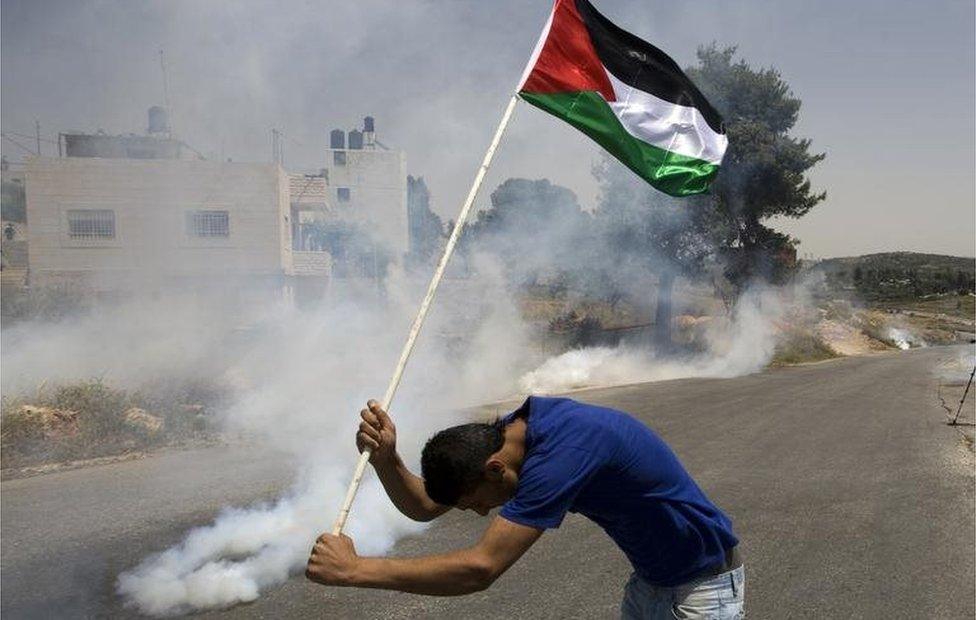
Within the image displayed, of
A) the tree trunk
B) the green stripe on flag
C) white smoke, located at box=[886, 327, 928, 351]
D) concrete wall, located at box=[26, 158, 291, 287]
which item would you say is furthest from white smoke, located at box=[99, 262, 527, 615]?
white smoke, located at box=[886, 327, 928, 351]

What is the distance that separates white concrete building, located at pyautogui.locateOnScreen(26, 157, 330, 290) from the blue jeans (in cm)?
1612

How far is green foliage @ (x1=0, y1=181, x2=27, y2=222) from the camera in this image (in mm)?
24595

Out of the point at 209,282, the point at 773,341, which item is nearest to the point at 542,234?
the point at 209,282

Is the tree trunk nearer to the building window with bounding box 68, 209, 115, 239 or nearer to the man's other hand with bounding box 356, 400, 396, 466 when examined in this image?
the building window with bounding box 68, 209, 115, 239

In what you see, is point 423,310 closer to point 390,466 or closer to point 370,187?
point 390,466

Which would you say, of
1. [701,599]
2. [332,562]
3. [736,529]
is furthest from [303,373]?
[701,599]

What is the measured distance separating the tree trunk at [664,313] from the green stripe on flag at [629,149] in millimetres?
16975

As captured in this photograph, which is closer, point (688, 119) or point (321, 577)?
point (321, 577)

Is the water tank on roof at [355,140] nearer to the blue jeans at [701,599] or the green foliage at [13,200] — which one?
the green foliage at [13,200]

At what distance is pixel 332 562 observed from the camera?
5.93 ft

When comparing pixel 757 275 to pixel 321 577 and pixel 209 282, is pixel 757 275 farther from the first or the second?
pixel 321 577

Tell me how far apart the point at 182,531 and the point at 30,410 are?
4530mm

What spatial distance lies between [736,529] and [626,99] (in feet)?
10.7

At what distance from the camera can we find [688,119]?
147 inches
